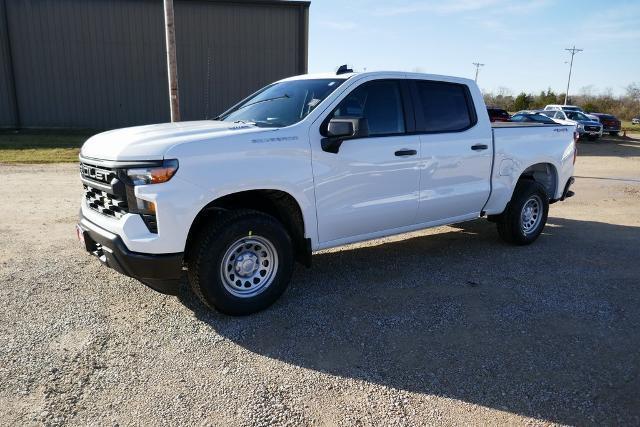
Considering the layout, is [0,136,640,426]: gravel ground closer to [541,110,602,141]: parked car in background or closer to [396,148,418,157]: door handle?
[396,148,418,157]: door handle

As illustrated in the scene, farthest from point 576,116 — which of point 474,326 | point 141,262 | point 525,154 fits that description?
point 141,262

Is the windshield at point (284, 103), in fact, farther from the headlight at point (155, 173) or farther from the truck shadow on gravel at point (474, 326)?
the truck shadow on gravel at point (474, 326)

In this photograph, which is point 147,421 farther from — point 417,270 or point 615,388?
point 417,270

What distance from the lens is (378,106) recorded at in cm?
491

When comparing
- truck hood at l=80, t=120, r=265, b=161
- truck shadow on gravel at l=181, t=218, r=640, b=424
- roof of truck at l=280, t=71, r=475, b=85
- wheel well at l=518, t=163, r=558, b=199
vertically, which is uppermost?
roof of truck at l=280, t=71, r=475, b=85

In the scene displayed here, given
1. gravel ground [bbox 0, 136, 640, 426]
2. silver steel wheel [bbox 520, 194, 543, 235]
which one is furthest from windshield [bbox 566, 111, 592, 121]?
gravel ground [bbox 0, 136, 640, 426]

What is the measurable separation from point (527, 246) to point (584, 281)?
136 cm

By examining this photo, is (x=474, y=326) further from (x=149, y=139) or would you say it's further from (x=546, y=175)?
(x=546, y=175)

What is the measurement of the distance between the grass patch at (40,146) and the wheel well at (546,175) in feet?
39.7

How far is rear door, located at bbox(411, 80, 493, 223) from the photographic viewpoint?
206 inches

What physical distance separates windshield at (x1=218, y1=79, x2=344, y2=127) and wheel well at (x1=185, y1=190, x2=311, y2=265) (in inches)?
26.3

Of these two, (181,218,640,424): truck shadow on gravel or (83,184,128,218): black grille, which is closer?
(181,218,640,424): truck shadow on gravel

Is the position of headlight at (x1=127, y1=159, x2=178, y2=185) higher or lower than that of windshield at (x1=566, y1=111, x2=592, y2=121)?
higher

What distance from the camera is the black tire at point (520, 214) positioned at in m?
6.33
